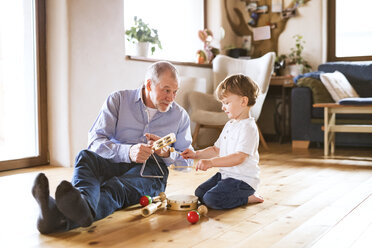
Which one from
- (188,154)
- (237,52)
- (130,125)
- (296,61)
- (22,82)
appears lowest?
(188,154)

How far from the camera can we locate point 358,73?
14.4 feet

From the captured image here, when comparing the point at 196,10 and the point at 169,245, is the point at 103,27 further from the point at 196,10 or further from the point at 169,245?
the point at 169,245

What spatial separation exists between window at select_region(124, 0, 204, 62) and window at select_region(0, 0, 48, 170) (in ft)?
3.40

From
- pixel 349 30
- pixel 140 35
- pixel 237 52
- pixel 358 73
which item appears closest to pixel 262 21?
pixel 237 52

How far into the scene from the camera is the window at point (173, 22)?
4.17m

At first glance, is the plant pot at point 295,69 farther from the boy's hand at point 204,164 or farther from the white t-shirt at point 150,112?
the boy's hand at point 204,164

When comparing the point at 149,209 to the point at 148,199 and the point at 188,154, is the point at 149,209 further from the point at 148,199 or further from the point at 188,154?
the point at 188,154

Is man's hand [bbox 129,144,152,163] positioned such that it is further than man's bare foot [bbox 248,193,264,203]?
No

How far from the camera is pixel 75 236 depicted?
4.73ft

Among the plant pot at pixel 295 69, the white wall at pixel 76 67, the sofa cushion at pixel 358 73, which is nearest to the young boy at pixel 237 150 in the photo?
the white wall at pixel 76 67

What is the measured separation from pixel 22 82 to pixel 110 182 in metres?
1.81

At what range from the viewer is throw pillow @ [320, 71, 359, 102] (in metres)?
4.01

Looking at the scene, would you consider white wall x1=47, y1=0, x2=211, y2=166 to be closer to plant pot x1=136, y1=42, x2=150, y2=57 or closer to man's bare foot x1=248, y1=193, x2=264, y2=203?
plant pot x1=136, y1=42, x2=150, y2=57

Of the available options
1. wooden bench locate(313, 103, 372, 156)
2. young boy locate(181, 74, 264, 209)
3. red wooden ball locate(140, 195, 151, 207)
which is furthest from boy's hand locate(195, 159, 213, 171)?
wooden bench locate(313, 103, 372, 156)
